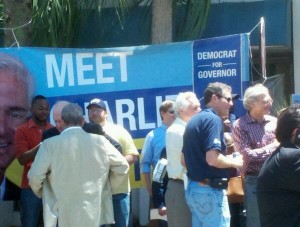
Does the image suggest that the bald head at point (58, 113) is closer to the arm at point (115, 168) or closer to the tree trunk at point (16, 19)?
the arm at point (115, 168)

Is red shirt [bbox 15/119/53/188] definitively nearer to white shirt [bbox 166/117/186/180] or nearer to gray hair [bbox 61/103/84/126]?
gray hair [bbox 61/103/84/126]

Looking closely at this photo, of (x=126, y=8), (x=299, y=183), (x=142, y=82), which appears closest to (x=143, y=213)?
(x=142, y=82)

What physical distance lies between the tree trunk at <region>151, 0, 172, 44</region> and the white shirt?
3291mm

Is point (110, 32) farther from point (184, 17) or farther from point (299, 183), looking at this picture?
point (299, 183)

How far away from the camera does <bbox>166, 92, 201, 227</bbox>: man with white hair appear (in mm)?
6973

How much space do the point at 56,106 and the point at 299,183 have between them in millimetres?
3817

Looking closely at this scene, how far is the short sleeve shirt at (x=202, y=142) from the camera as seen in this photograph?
630 centimetres

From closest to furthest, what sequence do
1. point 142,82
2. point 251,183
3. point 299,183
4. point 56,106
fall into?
1. point 299,183
2. point 251,183
3. point 56,106
4. point 142,82

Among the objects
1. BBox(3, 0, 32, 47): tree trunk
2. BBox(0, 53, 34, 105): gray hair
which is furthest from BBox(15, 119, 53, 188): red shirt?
BBox(3, 0, 32, 47): tree trunk

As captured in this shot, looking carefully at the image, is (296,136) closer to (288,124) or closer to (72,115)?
(288,124)

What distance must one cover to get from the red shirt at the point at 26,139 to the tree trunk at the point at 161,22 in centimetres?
264

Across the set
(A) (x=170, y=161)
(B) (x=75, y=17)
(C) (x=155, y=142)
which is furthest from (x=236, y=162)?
(B) (x=75, y=17)

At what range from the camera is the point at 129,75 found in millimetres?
8695

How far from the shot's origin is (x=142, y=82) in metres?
8.71
